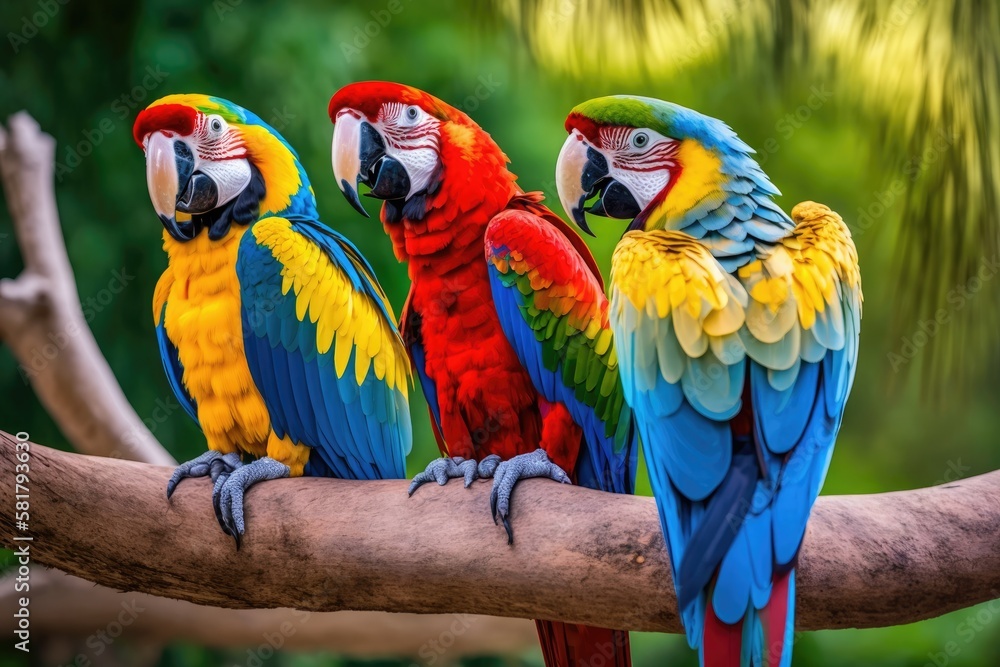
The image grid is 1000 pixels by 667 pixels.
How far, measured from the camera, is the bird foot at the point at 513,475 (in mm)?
1512

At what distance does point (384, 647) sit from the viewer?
3.07 m

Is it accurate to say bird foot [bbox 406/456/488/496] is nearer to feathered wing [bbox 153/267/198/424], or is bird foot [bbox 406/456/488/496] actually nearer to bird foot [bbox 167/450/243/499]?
bird foot [bbox 167/450/243/499]

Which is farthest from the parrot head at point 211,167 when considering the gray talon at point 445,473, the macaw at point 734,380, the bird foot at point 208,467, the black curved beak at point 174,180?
the macaw at point 734,380

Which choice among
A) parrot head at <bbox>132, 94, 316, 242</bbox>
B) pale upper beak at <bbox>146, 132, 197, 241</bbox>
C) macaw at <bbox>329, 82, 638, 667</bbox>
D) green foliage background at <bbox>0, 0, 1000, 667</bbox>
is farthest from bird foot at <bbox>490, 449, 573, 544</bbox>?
green foliage background at <bbox>0, 0, 1000, 667</bbox>

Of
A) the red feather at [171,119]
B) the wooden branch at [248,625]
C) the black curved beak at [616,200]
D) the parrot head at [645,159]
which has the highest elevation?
the red feather at [171,119]

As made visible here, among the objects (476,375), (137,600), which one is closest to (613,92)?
(476,375)

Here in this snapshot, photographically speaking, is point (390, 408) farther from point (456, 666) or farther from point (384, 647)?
point (456, 666)

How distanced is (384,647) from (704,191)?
7.26ft

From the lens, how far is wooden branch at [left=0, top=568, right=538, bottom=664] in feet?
9.61

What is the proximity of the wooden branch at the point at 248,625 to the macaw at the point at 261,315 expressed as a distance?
4.43 feet

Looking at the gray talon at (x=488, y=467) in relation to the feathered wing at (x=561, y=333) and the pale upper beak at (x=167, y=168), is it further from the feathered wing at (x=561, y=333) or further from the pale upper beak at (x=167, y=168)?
the pale upper beak at (x=167, y=168)

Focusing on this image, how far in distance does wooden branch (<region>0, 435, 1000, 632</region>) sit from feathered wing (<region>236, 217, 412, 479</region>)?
12 centimetres

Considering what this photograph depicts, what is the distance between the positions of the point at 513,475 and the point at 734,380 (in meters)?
0.44

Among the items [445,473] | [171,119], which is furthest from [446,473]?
[171,119]
